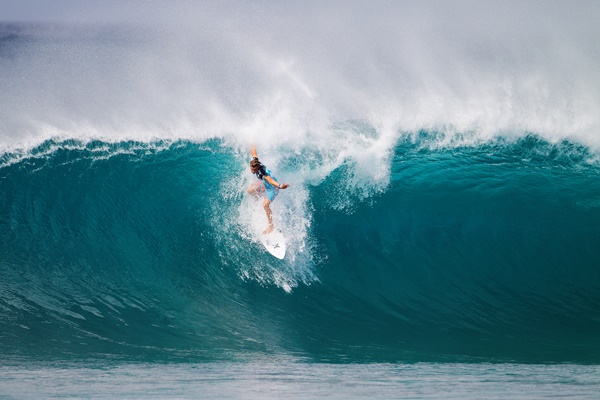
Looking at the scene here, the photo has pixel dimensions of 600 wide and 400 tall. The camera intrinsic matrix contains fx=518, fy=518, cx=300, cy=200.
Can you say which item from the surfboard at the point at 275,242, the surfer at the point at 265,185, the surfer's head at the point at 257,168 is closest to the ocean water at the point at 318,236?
the surfboard at the point at 275,242

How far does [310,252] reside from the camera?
7855mm

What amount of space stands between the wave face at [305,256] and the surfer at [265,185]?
308 millimetres

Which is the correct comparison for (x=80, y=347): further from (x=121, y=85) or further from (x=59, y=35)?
(x=59, y=35)

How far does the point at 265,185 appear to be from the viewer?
7.34 meters

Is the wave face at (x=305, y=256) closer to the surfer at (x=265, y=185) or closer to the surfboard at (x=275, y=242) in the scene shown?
the surfboard at (x=275, y=242)

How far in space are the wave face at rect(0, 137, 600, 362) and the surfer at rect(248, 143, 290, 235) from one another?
31 centimetres

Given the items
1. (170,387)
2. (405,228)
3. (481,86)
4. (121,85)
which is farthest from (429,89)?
(170,387)

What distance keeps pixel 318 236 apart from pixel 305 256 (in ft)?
1.40

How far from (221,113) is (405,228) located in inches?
182

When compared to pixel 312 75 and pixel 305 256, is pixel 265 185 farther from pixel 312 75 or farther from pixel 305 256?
pixel 312 75

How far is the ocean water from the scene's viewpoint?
19.5 feet

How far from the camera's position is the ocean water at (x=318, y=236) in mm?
5938

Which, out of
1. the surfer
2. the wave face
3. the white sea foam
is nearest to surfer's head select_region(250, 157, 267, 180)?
the surfer

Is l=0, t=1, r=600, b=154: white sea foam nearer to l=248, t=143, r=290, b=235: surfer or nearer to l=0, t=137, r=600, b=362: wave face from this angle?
l=0, t=137, r=600, b=362: wave face
